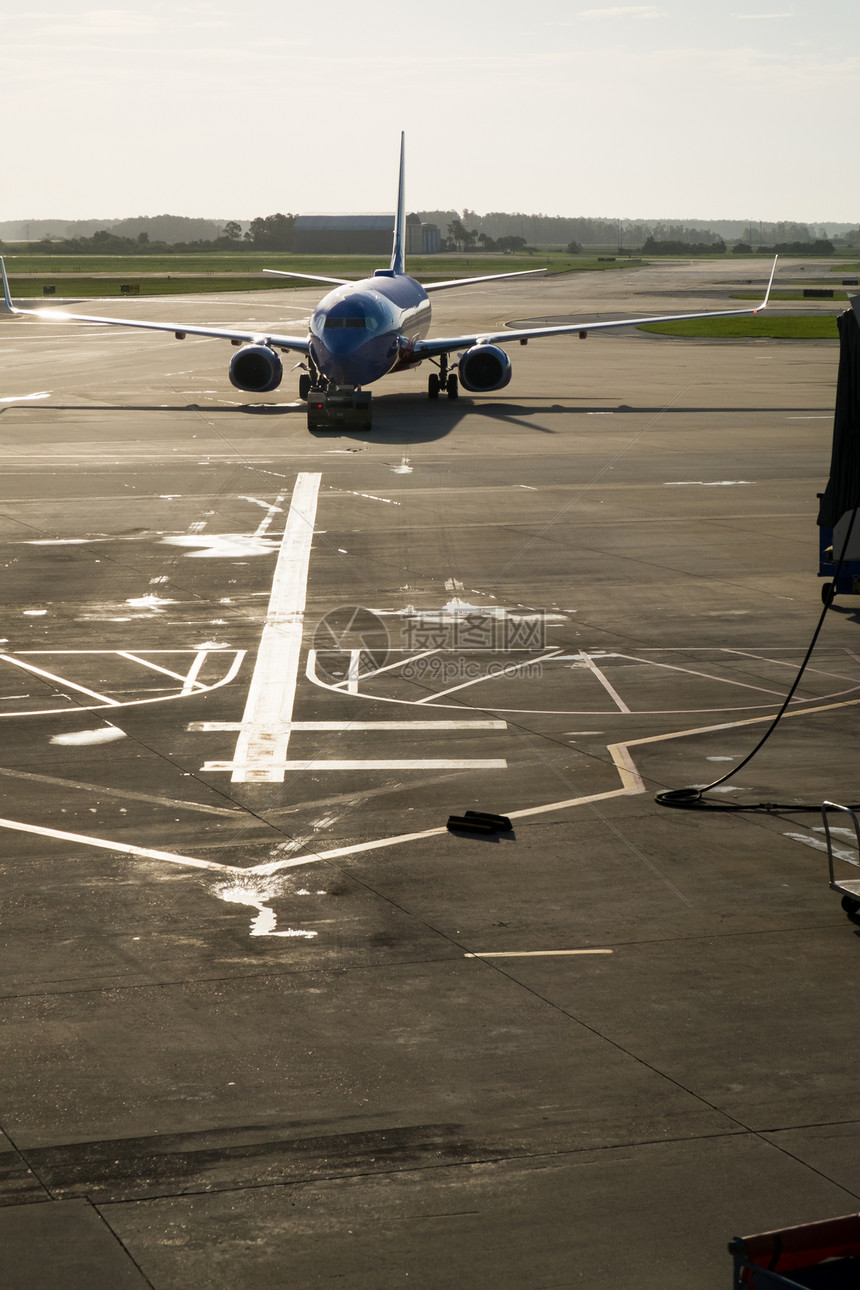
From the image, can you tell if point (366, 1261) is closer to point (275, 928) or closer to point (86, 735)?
point (275, 928)

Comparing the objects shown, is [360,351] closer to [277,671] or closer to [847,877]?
[277,671]

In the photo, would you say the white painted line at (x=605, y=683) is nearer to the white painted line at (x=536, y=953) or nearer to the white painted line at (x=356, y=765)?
the white painted line at (x=356, y=765)

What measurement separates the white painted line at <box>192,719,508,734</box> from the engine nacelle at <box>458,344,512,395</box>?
38612 mm

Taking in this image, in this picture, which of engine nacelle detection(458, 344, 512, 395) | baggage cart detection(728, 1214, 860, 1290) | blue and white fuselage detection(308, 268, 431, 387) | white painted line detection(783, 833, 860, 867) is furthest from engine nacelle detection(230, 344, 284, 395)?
baggage cart detection(728, 1214, 860, 1290)

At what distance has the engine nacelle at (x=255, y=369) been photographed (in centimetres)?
5572

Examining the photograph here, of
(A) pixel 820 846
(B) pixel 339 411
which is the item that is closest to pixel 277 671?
(A) pixel 820 846

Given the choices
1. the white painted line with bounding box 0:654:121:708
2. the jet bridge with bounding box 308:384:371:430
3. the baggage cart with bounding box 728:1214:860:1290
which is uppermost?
the jet bridge with bounding box 308:384:371:430

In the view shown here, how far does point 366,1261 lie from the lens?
8336mm

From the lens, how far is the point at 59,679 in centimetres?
2200

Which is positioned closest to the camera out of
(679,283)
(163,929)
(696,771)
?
(163,929)

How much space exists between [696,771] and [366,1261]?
10.5 meters

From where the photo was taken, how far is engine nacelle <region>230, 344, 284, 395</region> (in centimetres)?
5572

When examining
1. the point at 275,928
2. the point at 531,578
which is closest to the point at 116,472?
the point at 531,578

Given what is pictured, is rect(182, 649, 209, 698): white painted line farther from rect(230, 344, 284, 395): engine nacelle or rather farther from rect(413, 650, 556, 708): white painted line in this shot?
rect(230, 344, 284, 395): engine nacelle
